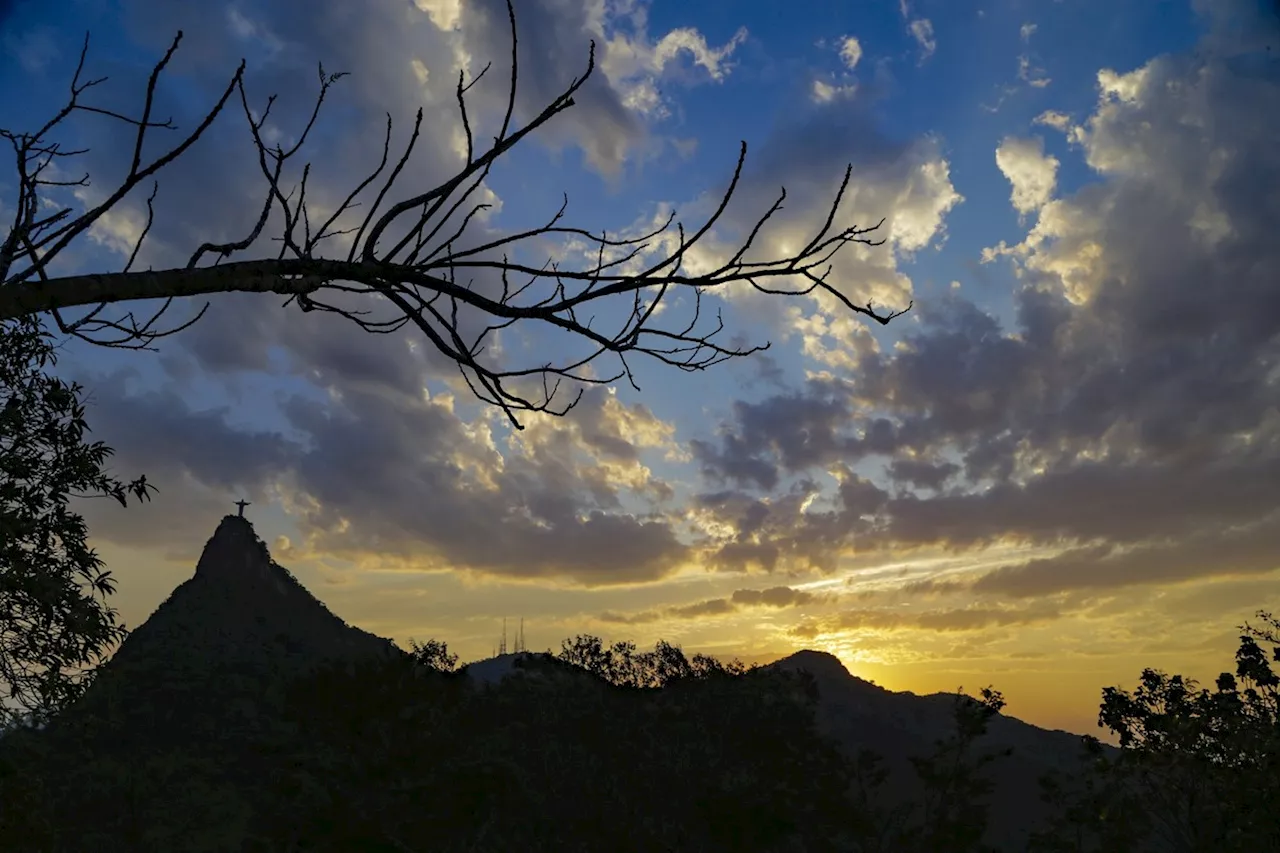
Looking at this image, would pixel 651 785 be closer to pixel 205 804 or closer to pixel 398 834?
pixel 398 834

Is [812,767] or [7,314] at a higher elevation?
[7,314]

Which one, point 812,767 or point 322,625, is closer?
point 812,767

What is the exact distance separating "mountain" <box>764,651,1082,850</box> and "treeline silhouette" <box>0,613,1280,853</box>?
1179 centimetres

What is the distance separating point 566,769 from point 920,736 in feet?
67.8

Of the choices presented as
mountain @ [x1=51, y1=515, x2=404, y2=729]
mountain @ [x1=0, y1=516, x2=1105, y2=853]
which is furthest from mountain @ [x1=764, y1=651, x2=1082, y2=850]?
mountain @ [x1=51, y1=515, x2=404, y2=729]

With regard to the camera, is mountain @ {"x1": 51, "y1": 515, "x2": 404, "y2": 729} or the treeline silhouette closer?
the treeline silhouette

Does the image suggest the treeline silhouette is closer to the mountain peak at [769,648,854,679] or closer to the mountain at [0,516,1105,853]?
the mountain at [0,516,1105,853]

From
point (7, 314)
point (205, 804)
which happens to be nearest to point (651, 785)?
point (205, 804)

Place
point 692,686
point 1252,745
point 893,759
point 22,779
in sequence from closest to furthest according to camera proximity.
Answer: point 22,779 < point 1252,745 < point 692,686 < point 893,759

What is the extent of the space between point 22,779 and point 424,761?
1674 cm

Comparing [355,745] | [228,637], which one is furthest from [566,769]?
[228,637]

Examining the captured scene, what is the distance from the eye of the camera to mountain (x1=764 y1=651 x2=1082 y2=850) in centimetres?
4000

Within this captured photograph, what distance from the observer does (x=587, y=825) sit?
26719 mm

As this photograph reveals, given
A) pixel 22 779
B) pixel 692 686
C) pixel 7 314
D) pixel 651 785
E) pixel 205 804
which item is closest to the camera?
pixel 7 314
